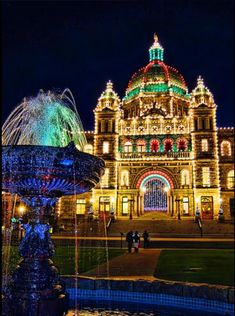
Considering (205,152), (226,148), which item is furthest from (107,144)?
(226,148)

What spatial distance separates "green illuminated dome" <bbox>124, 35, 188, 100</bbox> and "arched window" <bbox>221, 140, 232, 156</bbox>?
13670 millimetres

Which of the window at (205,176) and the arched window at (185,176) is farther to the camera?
the arched window at (185,176)

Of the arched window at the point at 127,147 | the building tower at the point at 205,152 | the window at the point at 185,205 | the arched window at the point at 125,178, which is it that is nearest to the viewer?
the building tower at the point at 205,152

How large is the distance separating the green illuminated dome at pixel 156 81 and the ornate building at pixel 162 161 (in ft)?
30.5

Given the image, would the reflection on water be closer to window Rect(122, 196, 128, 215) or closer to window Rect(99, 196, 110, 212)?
window Rect(122, 196, 128, 215)

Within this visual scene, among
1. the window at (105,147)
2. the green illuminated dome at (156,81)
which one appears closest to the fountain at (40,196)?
the window at (105,147)

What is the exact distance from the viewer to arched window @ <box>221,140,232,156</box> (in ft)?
174

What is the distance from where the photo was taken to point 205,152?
49.8 m

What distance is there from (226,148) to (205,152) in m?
5.20

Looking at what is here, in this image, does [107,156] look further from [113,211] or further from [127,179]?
[113,211]

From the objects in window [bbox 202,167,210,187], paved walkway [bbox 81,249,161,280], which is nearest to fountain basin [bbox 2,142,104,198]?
paved walkway [bbox 81,249,161,280]

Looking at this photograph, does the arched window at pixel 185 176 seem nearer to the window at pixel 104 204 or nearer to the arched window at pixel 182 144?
the arched window at pixel 182 144

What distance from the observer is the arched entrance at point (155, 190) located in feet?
162

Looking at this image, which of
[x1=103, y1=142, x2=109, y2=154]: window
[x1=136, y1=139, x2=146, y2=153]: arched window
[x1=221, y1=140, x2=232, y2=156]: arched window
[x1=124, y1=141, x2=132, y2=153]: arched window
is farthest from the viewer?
[x1=221, y1=140, x2=232, y2=156]: arched window
